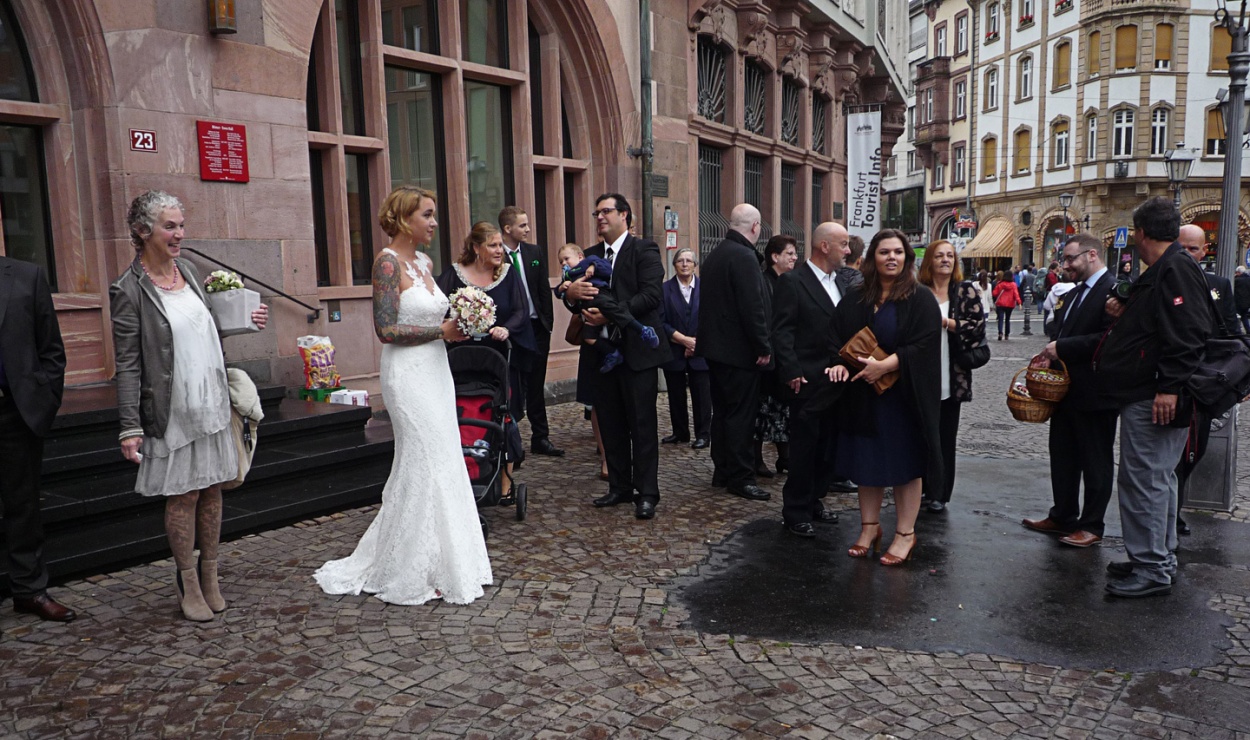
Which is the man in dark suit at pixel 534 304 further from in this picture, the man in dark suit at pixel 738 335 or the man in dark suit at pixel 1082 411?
the man in dark suit at pixel 1082 411

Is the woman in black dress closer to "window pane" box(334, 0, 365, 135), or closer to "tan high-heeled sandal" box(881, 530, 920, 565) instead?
"tan high-heeled sandal" box(881, 530, 920, 565)

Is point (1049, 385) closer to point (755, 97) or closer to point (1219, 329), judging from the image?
point (1219, 329)

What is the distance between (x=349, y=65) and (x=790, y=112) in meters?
12.0

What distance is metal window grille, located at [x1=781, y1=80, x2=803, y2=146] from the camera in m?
19.4

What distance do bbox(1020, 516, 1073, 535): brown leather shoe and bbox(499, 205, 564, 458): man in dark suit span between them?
12.4 ft

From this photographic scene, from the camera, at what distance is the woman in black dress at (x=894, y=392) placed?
207 inches

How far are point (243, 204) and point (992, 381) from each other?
37.0 ft

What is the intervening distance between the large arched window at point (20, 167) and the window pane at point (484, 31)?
4937 millimetres

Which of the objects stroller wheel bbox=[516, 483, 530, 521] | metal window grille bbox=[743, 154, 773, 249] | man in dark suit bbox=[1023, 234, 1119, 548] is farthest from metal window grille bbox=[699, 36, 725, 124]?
stroller wheel bbox=[516, 483, 530, 521]

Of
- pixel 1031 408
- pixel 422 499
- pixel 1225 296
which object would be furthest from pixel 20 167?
pixel 1225 296

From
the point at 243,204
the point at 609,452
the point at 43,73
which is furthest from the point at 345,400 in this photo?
the point at 43,73

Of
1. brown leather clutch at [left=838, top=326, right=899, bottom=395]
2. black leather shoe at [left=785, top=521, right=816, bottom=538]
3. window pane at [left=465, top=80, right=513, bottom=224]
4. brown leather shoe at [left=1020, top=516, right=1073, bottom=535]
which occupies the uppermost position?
window pane at [left=465, top=80, right=513, bottom=224]

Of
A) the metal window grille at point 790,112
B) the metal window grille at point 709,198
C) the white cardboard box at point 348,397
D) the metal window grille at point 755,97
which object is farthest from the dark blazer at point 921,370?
the metal window grille at point 790,112

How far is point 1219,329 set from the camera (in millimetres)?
5133
